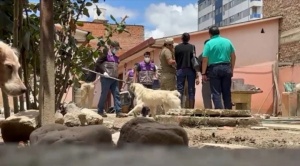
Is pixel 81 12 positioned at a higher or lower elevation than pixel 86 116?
higher

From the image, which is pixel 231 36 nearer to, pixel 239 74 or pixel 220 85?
pixel 239 74

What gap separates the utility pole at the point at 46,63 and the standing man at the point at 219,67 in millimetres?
4029

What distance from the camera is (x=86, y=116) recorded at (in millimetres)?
5711

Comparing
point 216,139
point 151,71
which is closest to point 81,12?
point 216,139

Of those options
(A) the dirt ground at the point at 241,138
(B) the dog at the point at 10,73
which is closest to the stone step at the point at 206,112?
(A) the dirt ground at the point at 241,138

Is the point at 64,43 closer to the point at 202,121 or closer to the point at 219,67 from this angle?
the point at 202,121

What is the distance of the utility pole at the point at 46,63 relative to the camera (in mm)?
4449

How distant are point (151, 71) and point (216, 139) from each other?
6.55 metres

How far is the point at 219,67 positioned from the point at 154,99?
7.30 ft

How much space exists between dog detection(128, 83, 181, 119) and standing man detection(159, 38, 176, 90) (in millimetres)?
385

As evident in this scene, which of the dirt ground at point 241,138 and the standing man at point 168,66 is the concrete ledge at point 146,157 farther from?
the standing man at point 168,66

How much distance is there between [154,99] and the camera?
32.2 feet

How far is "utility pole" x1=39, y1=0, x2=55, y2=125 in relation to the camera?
4.45m

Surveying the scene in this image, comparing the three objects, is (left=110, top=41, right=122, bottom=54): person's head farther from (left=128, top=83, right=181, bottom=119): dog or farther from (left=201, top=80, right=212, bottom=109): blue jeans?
(left=201, top=80, right=212, bottom=109): blue jeans
